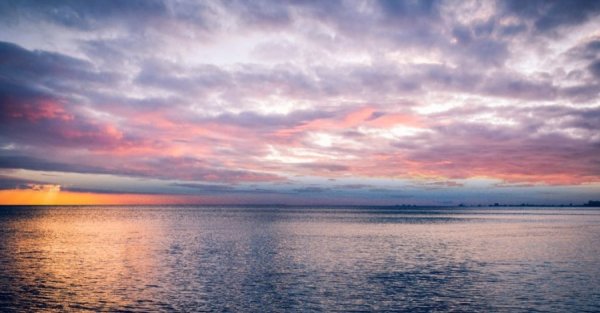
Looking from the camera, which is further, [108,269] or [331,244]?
[331,244]

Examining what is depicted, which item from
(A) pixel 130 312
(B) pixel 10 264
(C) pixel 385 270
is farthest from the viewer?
(B) pixel 10 264

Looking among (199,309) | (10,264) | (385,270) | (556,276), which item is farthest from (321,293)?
(10,264)

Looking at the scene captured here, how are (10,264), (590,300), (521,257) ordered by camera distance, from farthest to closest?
(521,257)
(10,264)
(590,300)

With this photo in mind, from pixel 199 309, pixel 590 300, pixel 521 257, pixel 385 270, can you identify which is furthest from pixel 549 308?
pixel 521 257

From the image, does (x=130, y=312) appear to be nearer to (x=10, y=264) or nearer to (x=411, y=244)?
(x=10, y=264)

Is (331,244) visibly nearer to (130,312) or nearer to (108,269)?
(108,269)

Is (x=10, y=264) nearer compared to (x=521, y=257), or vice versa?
(x=10, y=264)

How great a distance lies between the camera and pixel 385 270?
4691cm

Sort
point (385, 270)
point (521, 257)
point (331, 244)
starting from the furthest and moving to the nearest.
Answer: point (331, 244) → point (521, 257) → point (385, 270)

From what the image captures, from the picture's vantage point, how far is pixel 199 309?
3112 cm

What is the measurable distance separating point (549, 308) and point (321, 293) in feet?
55.0

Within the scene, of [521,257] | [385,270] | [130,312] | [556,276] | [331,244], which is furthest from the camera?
[331,244]

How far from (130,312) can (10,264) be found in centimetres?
3119

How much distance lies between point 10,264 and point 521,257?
64017 millimetres
